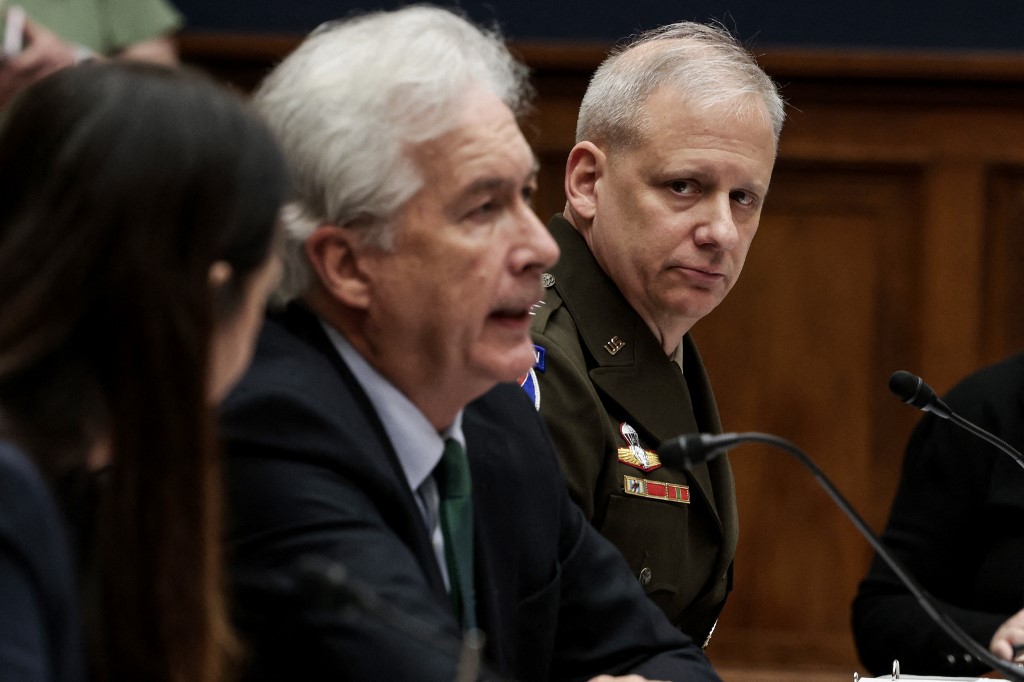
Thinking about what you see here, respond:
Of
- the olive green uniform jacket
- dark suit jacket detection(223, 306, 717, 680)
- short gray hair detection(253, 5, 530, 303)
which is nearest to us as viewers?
dark suit jacket detection(223, 306, 717, 680)

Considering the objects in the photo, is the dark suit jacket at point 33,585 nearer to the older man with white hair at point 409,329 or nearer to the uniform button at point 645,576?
the older man with white hair at point 409,329

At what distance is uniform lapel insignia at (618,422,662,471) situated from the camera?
85.7 inches

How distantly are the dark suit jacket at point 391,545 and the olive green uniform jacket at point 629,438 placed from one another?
21 cm

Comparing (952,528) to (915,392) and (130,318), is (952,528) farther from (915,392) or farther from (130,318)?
(130,318)

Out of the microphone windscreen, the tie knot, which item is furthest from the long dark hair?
the microphone windscreen

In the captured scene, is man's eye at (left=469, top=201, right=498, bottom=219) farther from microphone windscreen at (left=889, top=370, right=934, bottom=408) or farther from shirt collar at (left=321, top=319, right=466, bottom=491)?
microphone windscreen at (left=889, top=370, right=934, bottom=408)

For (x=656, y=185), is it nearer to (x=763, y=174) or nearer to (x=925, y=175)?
(x=763, y=174)

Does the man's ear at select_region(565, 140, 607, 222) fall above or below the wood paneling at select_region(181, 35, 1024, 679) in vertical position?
above

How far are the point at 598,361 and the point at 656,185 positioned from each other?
0.95 ft

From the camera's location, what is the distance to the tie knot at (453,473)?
170 cm

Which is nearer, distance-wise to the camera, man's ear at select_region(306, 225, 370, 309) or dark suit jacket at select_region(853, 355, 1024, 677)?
man's ear at select_region(306, 225, 370, 309)

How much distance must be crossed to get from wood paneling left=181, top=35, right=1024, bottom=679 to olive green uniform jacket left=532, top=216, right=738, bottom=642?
1516mm

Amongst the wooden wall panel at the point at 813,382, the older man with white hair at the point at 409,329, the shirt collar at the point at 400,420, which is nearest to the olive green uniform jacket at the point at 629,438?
the older man with white hair at the point at 409,329

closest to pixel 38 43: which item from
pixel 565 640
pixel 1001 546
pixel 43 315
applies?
pixel 565 640
